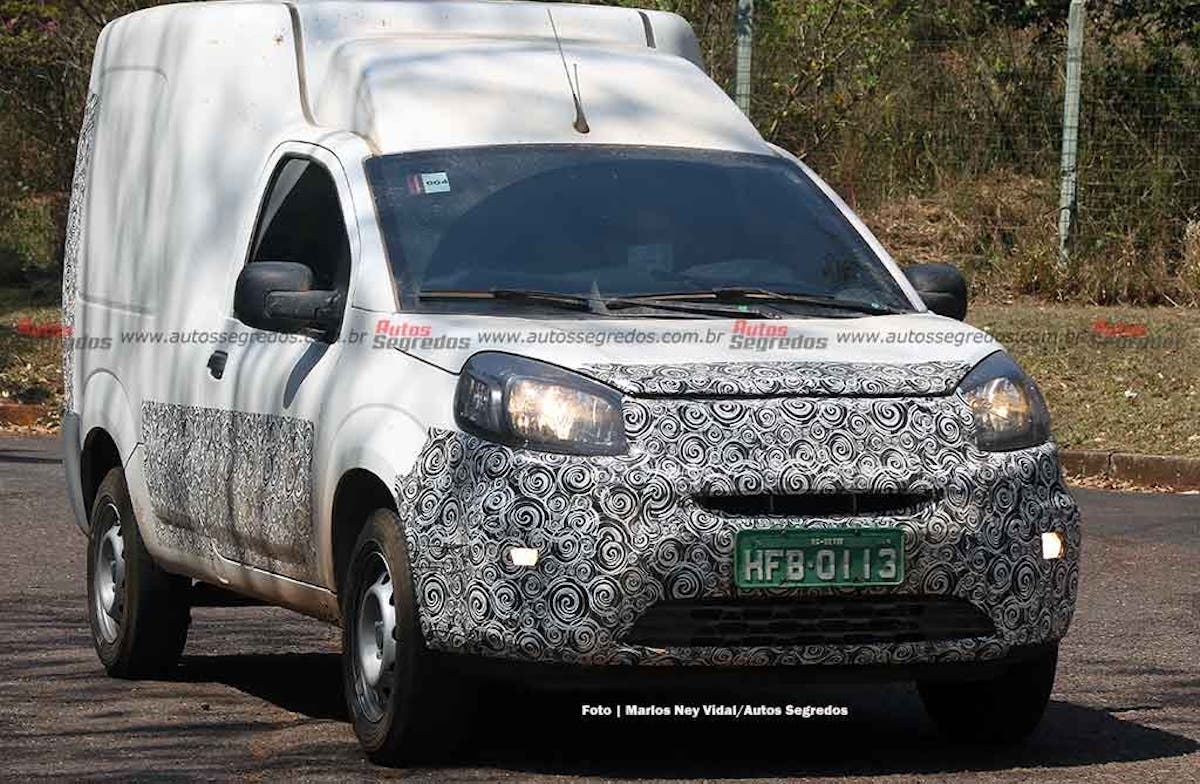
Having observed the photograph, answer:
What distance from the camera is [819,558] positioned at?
20.2 feet

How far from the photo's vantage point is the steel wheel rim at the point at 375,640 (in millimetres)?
6535

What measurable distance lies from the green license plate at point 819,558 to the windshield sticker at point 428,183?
1.67 metres

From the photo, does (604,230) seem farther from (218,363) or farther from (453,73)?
(218,363)

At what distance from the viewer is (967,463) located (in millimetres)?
6336

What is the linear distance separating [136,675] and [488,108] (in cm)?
232

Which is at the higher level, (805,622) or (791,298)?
(791,298)

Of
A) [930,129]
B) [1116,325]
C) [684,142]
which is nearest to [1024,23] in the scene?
[930,129]

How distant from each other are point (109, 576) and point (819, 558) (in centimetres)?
344

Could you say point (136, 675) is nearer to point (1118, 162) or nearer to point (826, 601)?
point (826, 601)

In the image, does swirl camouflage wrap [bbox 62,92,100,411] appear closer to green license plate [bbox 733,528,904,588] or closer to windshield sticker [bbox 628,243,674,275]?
windshield sticker [bbox 628,243,674,275]

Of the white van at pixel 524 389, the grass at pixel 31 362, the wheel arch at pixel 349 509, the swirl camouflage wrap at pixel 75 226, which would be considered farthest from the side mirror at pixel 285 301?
the grass at pixel 31 362

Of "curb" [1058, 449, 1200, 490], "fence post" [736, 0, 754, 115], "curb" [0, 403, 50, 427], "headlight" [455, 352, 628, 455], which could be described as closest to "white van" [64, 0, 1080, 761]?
"headlight" [455, 352, 628, 455]

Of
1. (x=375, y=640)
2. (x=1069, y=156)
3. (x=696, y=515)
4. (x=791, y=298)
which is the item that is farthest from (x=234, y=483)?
(x=1069, y=156)

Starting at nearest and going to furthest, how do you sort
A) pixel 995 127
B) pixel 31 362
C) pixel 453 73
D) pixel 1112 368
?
pixel 453 73, pixel 1112 368, pixel 31 362, pixel 995 127
